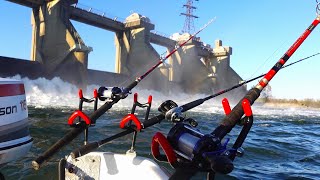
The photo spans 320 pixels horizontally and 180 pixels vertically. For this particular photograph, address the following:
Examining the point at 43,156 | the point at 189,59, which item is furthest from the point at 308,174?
the point at 189,59

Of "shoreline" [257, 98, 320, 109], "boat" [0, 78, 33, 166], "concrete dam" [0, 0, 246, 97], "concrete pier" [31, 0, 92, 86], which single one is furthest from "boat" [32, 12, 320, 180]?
"shoreline" [257, 98, 320, 109]

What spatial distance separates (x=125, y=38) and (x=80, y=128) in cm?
3473

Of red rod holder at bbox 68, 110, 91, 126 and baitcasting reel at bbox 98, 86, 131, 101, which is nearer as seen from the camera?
red rod holder at bbox 68, 110, 91, 126

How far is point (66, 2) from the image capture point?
2923 centimetres

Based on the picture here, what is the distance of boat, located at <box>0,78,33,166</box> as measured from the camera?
2830 millimetres

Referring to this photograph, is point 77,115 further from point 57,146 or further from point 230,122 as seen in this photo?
point 230,122

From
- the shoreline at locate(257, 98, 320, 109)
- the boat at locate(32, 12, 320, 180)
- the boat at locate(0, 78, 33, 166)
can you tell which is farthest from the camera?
the shoreline at locate(257, 98, 320, 109)

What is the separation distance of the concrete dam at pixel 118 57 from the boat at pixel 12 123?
21898 mm

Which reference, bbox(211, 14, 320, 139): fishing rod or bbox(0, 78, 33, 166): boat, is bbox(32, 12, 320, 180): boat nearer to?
bbox(211, 14, 320, 139): fishing rod

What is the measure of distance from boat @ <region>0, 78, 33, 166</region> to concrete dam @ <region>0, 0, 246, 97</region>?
21.9 meters

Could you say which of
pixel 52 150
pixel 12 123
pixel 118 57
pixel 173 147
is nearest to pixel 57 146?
pixel 52 150

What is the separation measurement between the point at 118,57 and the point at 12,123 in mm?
34258

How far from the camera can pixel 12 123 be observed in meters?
3.00

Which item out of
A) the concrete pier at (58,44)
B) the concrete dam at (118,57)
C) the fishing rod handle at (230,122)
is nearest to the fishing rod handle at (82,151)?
the fishing rod handle at (230,122)
